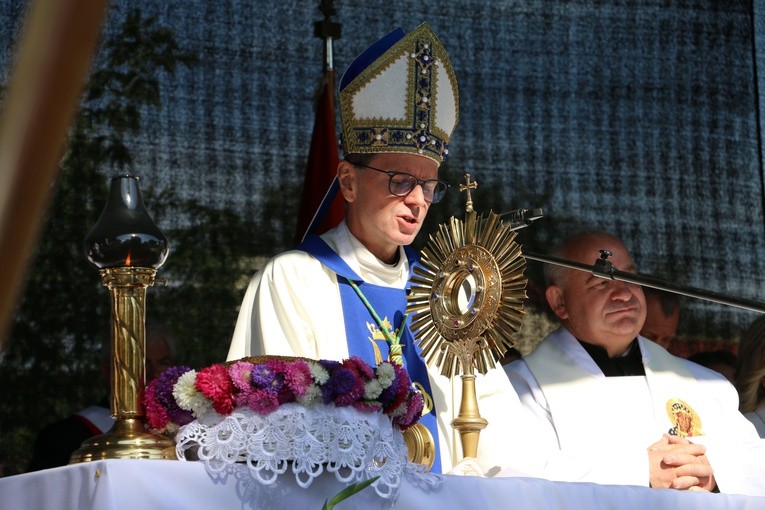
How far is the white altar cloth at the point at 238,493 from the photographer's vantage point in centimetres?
186

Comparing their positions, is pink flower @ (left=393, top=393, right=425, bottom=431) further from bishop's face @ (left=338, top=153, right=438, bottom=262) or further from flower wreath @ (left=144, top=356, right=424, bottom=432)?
bishop's face @ (left=338, top=153, right=438, bottom=262)

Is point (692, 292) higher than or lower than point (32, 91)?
higher

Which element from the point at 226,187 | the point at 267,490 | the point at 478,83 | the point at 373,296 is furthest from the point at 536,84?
the point at 267,490

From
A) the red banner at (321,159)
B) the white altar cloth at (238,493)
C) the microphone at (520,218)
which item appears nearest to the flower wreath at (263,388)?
the white altar cloth at (238,493)

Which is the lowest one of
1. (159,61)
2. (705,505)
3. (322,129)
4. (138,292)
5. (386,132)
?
(705,505)

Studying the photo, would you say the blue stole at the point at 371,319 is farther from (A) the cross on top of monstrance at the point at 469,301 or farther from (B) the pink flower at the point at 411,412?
(B) the pink flower at the point at 411,412

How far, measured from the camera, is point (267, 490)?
2023 millimetres

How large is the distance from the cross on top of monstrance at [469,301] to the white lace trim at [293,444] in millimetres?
704

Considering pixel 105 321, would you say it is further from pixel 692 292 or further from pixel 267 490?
pixel 267 490

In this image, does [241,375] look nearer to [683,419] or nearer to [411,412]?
[411,412]

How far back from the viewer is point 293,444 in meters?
2.00

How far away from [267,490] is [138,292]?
46cm

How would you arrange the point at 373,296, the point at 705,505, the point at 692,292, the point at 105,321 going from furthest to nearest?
the point at 105,321 < the point at 373,296 < the point at 692,292 < the point at 705,505

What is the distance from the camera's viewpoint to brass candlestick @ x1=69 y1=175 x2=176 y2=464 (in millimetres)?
2115
